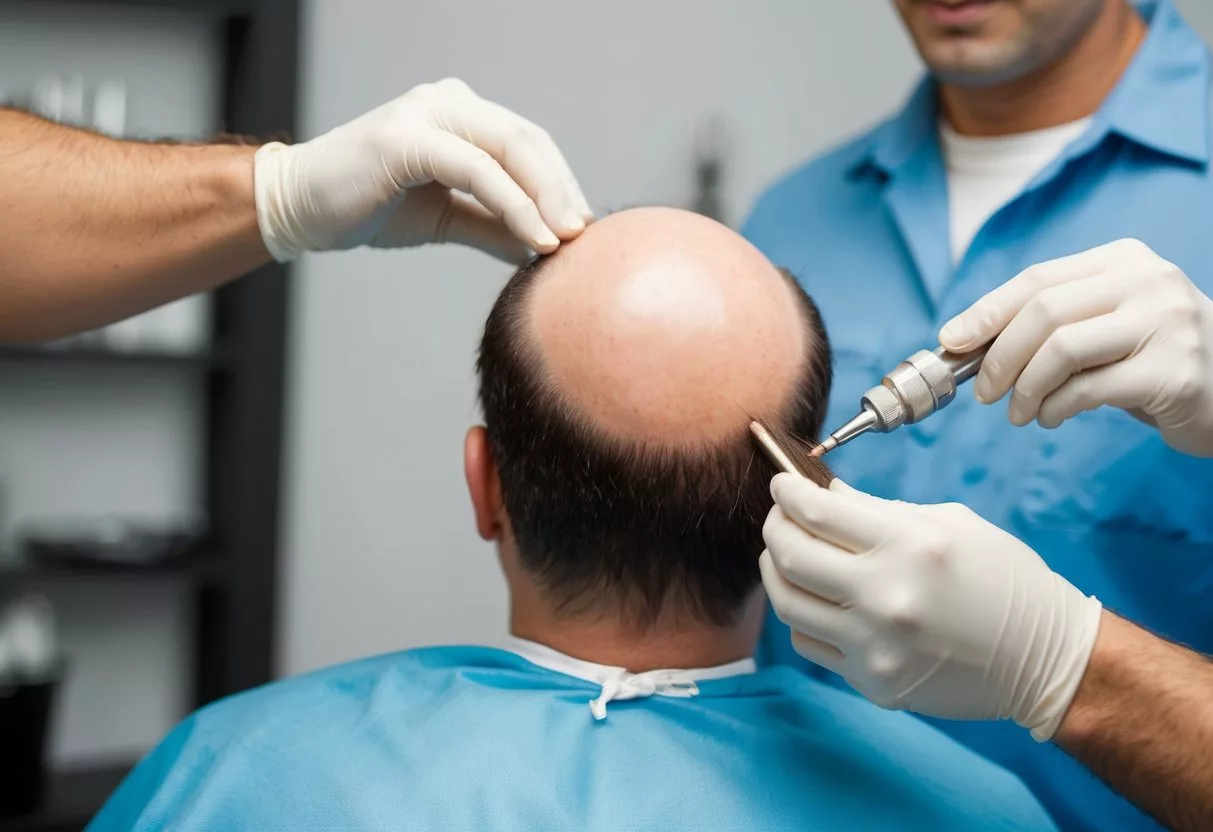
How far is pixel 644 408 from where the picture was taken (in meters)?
1.09

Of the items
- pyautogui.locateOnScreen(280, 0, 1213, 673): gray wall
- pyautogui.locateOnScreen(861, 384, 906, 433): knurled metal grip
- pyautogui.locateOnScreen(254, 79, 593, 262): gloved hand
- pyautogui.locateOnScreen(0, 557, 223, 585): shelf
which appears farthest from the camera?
pyautogui.locateOnScreen(280, 0, 1213, 673): gray wall

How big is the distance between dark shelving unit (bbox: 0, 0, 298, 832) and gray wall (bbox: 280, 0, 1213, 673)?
138mm

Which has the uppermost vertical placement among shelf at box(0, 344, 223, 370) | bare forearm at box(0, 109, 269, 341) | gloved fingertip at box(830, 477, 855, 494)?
bare forearm at box(0, 109, 269, 341)

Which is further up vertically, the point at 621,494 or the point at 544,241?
the point at 544,241

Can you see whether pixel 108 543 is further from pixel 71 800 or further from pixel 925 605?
pixel 925 605

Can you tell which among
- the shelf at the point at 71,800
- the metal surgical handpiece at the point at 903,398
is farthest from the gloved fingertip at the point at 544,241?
the shelf at the point at 71,800

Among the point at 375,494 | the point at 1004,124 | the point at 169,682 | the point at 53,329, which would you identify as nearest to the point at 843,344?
the point at 1004,124

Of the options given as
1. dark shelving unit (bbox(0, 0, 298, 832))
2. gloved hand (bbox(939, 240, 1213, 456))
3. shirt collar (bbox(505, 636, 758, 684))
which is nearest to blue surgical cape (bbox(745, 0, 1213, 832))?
gloved hand (bbox(939, 240, 1213, 456))

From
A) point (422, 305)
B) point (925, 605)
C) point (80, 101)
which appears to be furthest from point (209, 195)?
point (422, 305)

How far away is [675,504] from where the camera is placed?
1124 mm

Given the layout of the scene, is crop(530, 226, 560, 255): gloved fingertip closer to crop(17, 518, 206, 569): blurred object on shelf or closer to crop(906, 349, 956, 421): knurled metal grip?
crop(906, 349, 956, 421): knurled metal grip

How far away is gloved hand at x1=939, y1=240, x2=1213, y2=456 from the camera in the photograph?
121 centimetres

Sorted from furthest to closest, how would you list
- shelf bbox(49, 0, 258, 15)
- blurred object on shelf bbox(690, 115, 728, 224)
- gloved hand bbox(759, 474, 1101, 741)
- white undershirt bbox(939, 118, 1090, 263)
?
blurred object on shelf bbox(690, 115, 728, 224)
shelf bbox(49, 0, 258, 15)
white undershirt bbox(939, 118, 1090, 263)
gloved hand bbox(759, 474, 1101, 741)

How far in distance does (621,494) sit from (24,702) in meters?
1.81
